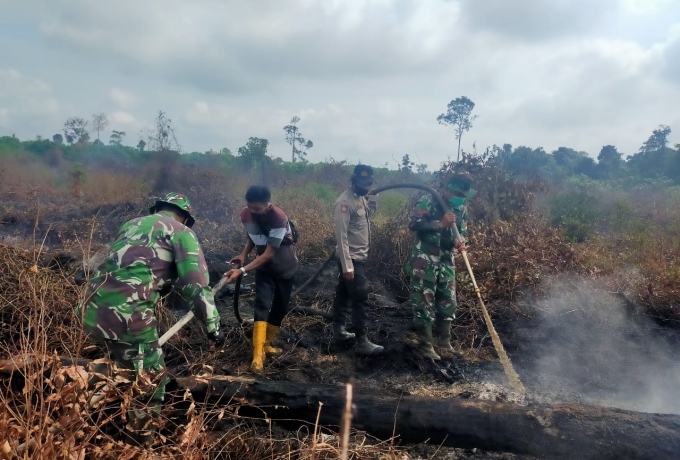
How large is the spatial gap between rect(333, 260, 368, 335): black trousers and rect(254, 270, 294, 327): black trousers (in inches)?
24.9

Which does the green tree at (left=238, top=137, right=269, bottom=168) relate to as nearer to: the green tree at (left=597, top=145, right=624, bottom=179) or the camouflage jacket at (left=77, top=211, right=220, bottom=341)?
the camouflage jacket at (left=77, top=211, right=220, bottom=341)

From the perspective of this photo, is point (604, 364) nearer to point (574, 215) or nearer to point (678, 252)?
point (678, 252)

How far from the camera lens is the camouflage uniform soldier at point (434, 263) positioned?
502cm

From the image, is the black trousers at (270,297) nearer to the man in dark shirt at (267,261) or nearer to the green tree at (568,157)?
the man in dark shirt at (267,261)

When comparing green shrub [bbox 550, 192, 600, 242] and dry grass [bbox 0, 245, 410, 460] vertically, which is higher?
green shrub [bbox 550, 192, 600, 242]

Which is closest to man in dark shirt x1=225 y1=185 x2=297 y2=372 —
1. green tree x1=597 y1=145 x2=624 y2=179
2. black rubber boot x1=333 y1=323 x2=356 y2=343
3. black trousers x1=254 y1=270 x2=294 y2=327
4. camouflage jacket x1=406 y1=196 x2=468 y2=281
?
black trousers x1=254 y1=270 x2=294 y2=327

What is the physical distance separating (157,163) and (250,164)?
178 inches

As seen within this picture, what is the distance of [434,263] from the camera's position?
5.05 m

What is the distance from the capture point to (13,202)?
15164mm

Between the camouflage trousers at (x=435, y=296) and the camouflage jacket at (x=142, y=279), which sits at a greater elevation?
the camouflage jacket at (x=142, y=279)

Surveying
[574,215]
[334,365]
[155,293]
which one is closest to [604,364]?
[334,365]

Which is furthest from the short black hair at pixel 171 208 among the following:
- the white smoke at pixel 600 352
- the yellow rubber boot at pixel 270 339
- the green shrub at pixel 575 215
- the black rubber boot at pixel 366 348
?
the green shrub at pixel 575 215

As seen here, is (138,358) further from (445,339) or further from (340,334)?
(445,339)

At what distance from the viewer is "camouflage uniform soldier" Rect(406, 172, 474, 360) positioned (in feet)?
16.5
